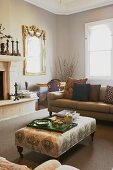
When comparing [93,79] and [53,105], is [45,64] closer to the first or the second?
[93,79]

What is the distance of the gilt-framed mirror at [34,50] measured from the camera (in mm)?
6279

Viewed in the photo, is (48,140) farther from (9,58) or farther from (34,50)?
(34,50)

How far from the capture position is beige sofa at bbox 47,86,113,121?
416cm

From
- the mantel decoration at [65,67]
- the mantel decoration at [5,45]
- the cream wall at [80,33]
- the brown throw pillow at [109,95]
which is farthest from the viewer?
the mantel decoration at [65,67]

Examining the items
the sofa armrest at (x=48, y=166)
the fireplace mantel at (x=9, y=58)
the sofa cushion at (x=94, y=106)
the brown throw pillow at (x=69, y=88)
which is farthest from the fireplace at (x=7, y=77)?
the sofa armrest at (x=48, y=166)

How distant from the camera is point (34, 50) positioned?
6672 millimetres

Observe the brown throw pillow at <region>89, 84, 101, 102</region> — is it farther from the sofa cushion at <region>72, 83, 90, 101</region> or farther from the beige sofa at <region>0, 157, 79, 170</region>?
the beige sofa at <region>0, 157, 79, 170</region>

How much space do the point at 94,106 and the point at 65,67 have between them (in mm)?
3422

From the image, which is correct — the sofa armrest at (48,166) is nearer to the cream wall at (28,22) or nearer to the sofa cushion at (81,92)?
the sofa cushion at (81,92)

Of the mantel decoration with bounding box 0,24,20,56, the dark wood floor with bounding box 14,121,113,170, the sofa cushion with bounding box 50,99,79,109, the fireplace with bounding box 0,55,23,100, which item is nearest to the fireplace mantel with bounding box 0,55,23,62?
the fireplace with bounding box 0,55,23,100

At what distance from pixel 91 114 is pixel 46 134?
2060mm

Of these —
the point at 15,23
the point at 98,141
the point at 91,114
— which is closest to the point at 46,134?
the point at 98,141

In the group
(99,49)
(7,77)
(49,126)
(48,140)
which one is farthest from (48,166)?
(99,49)

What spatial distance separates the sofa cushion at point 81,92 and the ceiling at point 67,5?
3.31m
